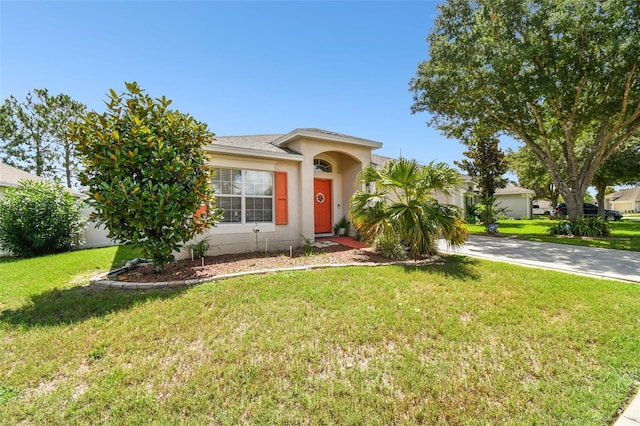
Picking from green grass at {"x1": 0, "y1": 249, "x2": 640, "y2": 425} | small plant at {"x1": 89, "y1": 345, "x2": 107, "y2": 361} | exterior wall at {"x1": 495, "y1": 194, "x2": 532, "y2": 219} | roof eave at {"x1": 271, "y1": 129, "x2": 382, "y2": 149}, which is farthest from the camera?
exterior wall at {"x1": 495, "y1": 194, "x2": 532, "y2": 219}

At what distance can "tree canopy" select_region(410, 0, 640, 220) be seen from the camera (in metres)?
10.8

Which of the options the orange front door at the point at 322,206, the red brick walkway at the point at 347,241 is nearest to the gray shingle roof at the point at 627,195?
the orange front door at the point at 322,206

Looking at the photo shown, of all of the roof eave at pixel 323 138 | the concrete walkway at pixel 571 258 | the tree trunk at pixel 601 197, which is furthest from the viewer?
the tree trunk at pixel 601 197

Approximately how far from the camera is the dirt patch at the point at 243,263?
6441 millimetres

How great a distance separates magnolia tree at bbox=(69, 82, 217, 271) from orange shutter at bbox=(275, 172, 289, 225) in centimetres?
357

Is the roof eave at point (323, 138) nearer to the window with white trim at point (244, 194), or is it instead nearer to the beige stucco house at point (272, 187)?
the beige stucco house at point (272, 187)

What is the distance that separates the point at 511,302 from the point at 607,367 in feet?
5.33

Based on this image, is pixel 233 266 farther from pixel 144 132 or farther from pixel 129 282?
pixel 144 132

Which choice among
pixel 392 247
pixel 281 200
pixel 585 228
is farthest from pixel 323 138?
pixel 585 228

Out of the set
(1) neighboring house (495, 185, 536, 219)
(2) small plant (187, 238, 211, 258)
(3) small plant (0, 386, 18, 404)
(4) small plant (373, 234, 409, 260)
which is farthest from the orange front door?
(1) neighboring house (495, 185, 536, 219)

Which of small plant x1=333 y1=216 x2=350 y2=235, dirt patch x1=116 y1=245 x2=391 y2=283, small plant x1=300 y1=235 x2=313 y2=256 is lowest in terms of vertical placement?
dirt patch x1=116 y1=245 x2=391 y2=283

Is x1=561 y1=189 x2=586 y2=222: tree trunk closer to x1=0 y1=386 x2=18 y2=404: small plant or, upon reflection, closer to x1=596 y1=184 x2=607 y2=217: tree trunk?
x1=596 y1=184 x2=607 y2=217: tree trunk

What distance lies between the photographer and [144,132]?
5.70 meters

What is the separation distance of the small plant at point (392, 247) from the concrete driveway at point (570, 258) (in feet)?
9.60
